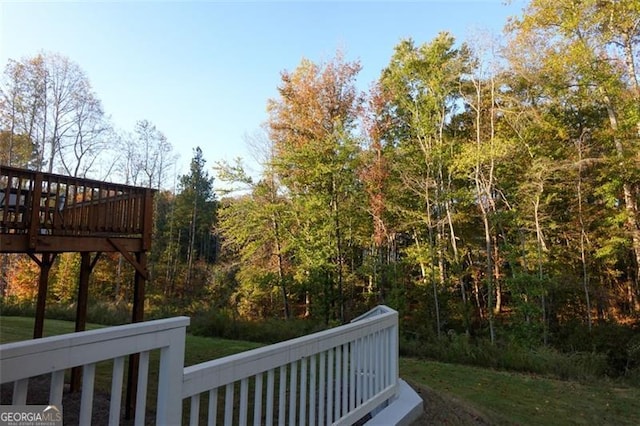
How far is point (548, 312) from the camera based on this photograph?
11375 millimetres

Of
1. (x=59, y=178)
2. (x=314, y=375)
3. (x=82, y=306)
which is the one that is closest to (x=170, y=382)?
(x=314, y=375)

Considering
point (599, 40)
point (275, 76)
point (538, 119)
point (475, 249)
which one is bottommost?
point (475, 249)

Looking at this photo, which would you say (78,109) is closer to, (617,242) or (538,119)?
(538,119)

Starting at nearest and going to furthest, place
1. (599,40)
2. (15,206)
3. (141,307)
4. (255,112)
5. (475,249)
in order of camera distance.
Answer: (15,206)
(141,307)
(599,40)
(475,249)
(255,112)

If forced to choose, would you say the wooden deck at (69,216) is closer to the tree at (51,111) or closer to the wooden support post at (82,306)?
the wooden support post at (82,306)

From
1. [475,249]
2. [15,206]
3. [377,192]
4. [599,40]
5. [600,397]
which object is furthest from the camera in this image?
[475,249]

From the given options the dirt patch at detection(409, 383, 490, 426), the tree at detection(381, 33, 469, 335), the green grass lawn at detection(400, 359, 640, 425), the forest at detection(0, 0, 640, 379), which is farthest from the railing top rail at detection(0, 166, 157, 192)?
the tree at detection(381, 33, 469, 335)

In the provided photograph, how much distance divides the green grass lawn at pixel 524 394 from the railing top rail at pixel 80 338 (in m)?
3.44

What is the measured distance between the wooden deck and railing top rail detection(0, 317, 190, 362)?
3.55 meters

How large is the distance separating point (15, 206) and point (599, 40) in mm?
12797

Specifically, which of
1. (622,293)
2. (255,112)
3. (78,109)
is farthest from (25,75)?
(622,293)

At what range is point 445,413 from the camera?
3455 mm

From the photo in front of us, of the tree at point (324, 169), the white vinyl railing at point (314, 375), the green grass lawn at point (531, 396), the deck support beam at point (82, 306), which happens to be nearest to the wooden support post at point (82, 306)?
the deck support beam at point (82, 306)

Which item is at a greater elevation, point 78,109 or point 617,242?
point 78,109
